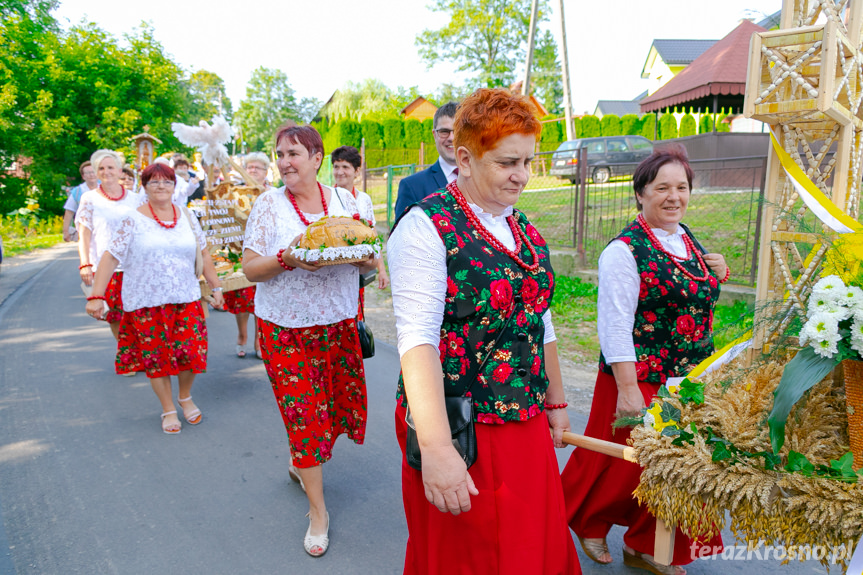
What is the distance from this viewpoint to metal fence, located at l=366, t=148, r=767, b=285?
25.6 ft

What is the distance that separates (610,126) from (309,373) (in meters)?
33.3

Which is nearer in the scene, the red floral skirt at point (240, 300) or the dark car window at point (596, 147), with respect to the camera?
the red floral skirt at point (240, 300)

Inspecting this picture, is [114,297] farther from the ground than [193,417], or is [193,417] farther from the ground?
[114,297]

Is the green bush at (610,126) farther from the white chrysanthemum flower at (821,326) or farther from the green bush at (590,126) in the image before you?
the white chrysanthemum flower at (821,326)

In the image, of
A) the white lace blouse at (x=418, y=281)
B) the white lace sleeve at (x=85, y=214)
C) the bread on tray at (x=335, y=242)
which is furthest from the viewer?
the white lace sleeve at (x=85, y=214)

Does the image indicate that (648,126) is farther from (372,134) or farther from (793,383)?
(793,383)

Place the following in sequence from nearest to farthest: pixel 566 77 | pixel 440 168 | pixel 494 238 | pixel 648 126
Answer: pixel 494 238 < pixel 440 168 < pixel 566 77 < pixel 648 126

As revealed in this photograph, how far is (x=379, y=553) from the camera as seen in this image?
10.2ft

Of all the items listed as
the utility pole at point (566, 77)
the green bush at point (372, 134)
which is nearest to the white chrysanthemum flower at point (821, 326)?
the utility pole at point (566, 77)

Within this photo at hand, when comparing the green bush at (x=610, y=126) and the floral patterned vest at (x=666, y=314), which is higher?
the green bush at (x=610, y=126)

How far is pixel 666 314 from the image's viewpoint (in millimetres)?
2711

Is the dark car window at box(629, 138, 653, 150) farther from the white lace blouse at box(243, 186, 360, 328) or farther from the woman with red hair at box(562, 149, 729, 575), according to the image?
the white lace blouse at box(243, 186, 360, 328)

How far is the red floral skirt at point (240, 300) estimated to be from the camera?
21.4ft

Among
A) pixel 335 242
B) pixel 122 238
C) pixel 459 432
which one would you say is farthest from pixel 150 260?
pixel 459 432
